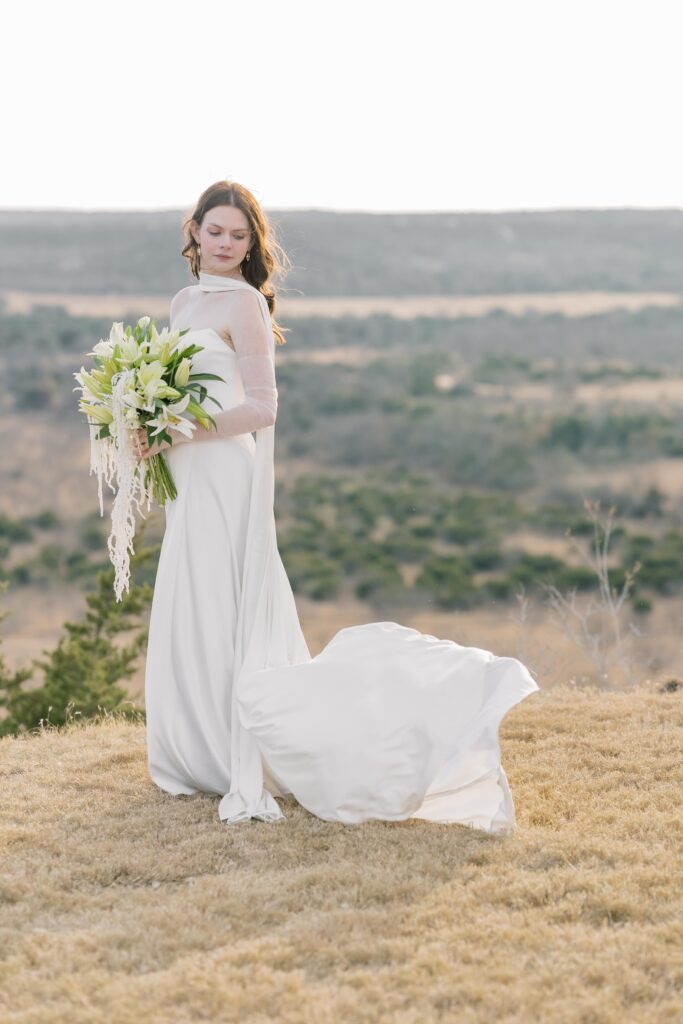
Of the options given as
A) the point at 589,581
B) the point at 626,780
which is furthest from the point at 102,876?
the point at 589,581

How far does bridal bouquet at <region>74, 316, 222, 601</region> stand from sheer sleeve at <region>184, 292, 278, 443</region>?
0.08 metres

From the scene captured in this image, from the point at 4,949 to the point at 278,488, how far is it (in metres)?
35.2

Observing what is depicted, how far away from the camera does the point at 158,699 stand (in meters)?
5.70

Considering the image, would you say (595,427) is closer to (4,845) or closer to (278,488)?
(278,488)

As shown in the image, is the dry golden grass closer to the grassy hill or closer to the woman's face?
the woman's face

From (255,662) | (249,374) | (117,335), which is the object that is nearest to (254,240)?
(249,374)

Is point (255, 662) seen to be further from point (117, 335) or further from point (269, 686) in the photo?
point (117, 335)

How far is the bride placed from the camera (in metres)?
5.23

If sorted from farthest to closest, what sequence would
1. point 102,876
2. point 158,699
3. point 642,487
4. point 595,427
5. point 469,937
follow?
1. point 595,427
2. point 642,487
3. point 158,699
4. point 102,876
5. point 469,937

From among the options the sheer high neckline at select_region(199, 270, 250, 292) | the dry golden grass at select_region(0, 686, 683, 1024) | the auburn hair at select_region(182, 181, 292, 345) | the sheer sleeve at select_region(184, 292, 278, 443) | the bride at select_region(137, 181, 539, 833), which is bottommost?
the dry golden grass at select_region(0, 686, 683, 1024)

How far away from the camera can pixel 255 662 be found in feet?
18.4

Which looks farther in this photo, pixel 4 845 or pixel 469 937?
pixel 4 845

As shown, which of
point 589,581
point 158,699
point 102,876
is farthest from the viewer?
point 589,581

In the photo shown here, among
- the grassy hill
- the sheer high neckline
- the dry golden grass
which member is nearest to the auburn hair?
the sheer high neckline
